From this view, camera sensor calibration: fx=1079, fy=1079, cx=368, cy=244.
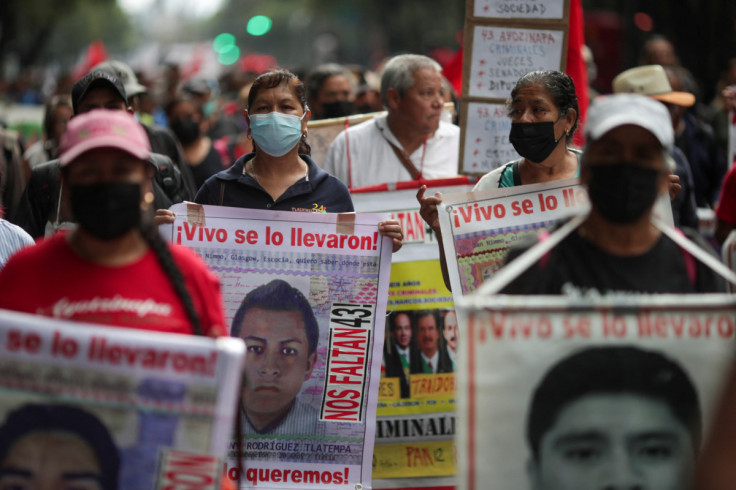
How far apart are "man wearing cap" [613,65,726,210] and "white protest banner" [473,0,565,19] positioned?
5.09 feet

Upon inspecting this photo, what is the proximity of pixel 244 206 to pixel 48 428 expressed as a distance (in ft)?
6.68

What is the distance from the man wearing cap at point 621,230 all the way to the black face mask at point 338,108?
5679 millimetres

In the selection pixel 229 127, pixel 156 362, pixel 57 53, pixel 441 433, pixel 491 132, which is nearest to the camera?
pixel 156 362

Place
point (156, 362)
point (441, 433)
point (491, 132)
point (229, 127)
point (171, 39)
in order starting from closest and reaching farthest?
point (156, 362) → point (441, 433) → point (491, 132) → point (229, 127) → point (171, 39)

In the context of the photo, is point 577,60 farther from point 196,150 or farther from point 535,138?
point 196,150

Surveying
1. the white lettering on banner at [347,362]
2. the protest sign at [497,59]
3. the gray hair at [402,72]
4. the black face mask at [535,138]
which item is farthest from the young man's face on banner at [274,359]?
the gray hair at [402,72]

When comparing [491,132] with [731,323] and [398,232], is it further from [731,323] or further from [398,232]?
[731,323]

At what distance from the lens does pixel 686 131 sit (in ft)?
29.0

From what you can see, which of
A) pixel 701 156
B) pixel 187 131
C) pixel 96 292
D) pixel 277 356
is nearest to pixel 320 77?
pixel 187 131

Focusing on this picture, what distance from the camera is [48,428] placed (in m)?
2.92

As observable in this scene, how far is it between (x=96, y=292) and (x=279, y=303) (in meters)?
1.72

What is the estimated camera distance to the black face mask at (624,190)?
10.0ft

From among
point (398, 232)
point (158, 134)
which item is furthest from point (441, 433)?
point (158, 134)

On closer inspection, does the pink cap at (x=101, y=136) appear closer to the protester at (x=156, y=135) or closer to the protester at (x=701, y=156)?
the protester at (x=156, y=135)
